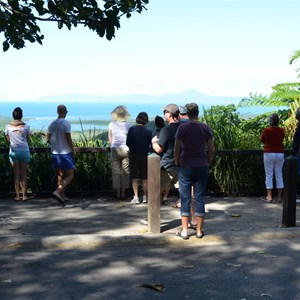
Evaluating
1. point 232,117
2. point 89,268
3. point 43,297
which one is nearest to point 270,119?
point 232,117

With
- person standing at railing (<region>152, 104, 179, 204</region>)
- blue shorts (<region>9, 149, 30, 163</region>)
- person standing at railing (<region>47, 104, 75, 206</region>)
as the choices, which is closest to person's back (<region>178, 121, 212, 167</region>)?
person standing at railing (<region>152, 104, 179, 204</region>)

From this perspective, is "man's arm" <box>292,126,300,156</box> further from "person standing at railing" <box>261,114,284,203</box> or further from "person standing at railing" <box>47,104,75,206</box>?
"person standing at railing" <box>47,104,75,206</box>

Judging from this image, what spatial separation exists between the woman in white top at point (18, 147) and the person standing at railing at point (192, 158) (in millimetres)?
3984

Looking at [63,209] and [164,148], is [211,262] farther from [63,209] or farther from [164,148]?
[63,209]

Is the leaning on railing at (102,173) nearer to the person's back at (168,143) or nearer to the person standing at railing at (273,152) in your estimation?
the person standing at railing at (273,152)

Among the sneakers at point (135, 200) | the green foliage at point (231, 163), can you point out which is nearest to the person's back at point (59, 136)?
the sneakers at point (135, 200)

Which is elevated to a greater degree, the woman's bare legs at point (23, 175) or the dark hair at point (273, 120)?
the dark hair at point (273, 120)

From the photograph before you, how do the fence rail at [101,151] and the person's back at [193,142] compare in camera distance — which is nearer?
the person's back at [193,142]

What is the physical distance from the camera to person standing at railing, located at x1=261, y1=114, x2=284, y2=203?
35.7 feet

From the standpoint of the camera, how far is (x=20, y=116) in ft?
35.7

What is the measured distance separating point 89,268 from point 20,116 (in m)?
5.02

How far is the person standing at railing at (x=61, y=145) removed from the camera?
10.3m

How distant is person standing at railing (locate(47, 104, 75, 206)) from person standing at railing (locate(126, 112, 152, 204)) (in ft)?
3.46

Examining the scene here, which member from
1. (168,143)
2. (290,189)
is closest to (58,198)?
(168,143)
